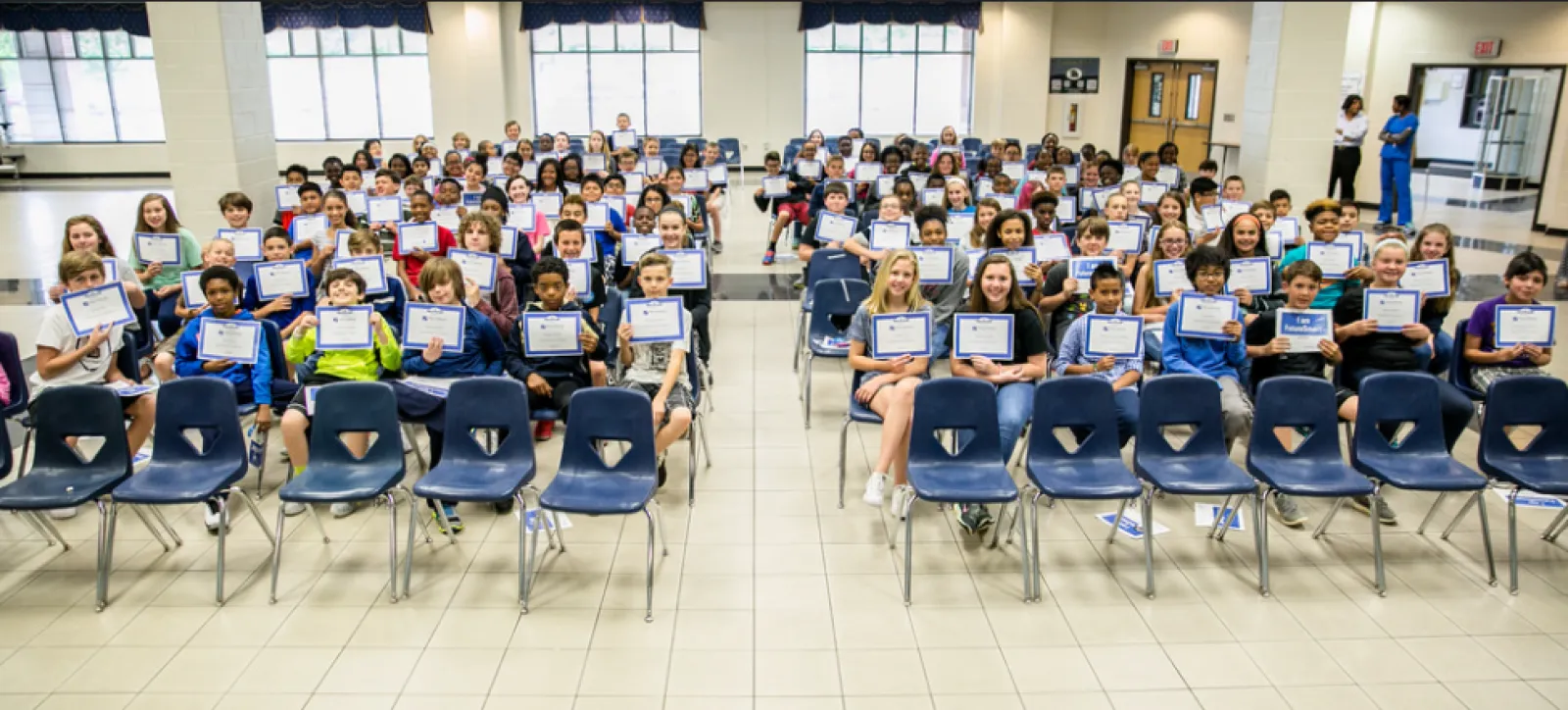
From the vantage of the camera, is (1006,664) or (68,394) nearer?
(1006,664)

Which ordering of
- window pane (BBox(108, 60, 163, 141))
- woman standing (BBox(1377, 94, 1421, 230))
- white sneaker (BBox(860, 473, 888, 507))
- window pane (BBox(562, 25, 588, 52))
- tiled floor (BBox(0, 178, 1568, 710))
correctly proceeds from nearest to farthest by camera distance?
1. tiled floor (BBox(0, 178, 1568, 710))
2. white sneaker (BBox(860, 473, 888, 507))
3. woman standing (BBox(1377, 94, 1421, 230))
4. window pane (BBox(562, 25, 588, 52))
5. window pane (BBox(108, 60, 163, 141))

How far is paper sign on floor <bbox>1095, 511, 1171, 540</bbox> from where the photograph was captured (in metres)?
→ 4.79

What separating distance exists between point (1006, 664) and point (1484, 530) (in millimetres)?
2284

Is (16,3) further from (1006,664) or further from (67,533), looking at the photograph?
(1006,664)

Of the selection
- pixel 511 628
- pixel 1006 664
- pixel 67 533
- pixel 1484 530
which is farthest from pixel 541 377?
pixel 1484 530

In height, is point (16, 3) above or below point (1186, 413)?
above

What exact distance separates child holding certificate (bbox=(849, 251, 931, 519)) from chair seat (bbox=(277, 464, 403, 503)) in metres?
2.17

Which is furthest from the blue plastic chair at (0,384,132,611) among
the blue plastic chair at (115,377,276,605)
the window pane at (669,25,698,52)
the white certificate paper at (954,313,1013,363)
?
the window pane at (669,25,698,52)

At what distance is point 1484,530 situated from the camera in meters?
4.32

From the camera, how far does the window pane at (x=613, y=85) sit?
1870cm

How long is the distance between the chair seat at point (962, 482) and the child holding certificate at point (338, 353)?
265 cm

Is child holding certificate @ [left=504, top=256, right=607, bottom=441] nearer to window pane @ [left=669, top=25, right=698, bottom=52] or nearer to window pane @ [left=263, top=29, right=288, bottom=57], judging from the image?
window pane @ [left=669, top=25, right=698, bottom=52]

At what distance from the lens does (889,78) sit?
19.0 m

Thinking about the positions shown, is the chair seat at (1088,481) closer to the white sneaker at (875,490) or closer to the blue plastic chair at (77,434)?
the white sneaker at (875,490)
